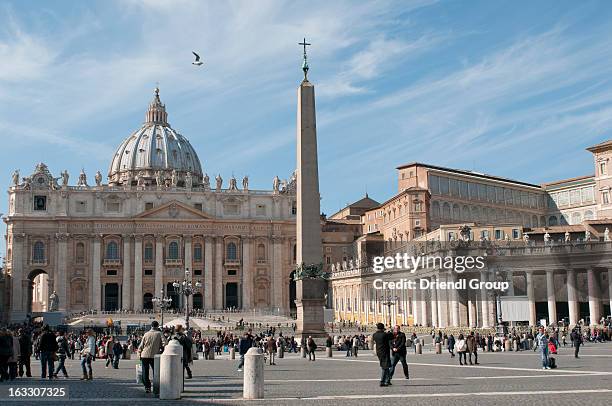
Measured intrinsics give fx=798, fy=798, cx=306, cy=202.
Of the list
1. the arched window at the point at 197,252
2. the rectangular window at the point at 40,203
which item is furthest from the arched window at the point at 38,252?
the arched window at the point at 197,252

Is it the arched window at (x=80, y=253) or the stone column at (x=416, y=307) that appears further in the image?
the arched window at (x=80, y=253)

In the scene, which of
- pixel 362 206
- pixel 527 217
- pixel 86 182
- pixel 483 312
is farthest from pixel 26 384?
pixel 362 206

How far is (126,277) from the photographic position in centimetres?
8162

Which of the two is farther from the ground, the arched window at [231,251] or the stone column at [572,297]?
the arched window at [231,251]

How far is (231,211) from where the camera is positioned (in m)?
85.6

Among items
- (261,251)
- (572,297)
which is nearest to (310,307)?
(572,297)

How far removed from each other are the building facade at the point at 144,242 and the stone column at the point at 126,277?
0.34 feet

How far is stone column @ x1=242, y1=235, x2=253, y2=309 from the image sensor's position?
84.0m

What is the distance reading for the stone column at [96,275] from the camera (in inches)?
3169

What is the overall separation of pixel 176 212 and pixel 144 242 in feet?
14.7

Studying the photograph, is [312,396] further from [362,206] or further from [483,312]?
[362,206]

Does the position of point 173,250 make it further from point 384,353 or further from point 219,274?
point 384,353

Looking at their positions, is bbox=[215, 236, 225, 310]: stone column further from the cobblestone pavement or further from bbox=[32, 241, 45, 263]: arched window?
the cobblestone pavement
